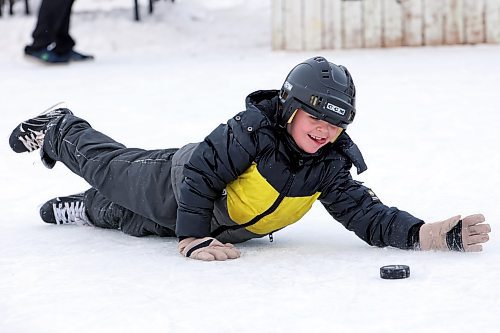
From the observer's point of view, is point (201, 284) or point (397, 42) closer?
point (201, 284)

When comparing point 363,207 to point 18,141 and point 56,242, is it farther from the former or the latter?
point 18,141

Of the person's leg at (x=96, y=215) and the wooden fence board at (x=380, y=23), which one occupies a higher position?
the wooden fence board at (x=380, y=23)

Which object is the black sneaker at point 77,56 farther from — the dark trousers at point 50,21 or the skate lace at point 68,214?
the skate lace at point 68,214

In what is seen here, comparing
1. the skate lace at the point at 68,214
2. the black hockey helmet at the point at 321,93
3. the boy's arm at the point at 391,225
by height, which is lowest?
the skate lace at the point at 68,214

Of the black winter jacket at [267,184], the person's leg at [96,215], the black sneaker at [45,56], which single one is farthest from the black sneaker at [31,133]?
the black sneaker at [45,56]

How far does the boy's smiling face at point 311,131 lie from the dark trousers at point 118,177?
1.85 ft

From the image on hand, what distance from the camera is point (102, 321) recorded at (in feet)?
9.02

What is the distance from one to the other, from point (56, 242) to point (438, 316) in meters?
1.70

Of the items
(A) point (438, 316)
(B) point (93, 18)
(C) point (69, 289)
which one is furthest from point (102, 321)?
(B) point (93, 18)

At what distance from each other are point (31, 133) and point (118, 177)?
2.04 ft

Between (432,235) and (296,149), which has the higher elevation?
(296,149)

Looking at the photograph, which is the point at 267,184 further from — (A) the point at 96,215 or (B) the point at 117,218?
(A) the point at 96,215

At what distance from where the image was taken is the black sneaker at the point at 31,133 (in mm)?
4434

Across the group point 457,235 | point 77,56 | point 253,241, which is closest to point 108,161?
point 253,241
